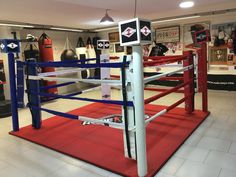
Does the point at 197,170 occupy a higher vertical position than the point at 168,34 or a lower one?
lower

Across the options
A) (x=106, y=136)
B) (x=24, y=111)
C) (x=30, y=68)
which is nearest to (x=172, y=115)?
(x=106, y=136)

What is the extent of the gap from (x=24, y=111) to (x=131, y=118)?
11.8ft

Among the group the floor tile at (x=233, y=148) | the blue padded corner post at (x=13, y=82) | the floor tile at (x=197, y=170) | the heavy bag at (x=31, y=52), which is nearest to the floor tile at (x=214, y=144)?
the floor tile at (x=233, y=148)

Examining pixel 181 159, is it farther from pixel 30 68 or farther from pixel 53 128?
pixel 30 68

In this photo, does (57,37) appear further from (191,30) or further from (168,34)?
(191,30)

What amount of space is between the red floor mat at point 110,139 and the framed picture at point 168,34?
3.13m

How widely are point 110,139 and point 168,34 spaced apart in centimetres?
471

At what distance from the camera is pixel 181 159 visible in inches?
94.9

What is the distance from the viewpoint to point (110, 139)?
2.97 m

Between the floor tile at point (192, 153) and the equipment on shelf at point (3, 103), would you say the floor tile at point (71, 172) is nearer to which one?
the floor tile at point (192, 153)

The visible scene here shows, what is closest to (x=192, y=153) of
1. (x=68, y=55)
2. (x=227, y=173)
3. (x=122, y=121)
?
(x=227, y=173)

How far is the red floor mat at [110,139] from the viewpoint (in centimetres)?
234

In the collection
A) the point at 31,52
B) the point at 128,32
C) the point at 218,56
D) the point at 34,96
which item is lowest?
the point at 34,96

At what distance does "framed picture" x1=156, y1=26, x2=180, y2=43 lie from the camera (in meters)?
6.52
